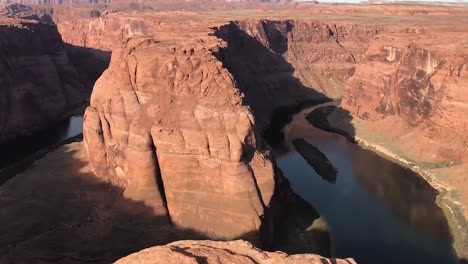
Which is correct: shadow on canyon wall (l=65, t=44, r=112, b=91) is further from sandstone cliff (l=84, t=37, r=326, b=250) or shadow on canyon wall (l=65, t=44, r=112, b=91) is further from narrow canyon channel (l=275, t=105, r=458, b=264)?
sandstone cliff (l=84, t=37, r=326, b=250)

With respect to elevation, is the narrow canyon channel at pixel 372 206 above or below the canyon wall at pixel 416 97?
below

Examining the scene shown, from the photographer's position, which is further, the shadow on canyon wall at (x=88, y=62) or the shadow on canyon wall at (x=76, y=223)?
the shadow on canyon wall at (x=88, y=62)

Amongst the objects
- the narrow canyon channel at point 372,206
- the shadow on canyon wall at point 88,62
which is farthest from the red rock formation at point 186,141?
the shadow on canyon wall at point 88,62

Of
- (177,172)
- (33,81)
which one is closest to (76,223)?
(177,172)

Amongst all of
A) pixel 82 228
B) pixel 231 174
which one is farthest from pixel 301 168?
pixel 82 228

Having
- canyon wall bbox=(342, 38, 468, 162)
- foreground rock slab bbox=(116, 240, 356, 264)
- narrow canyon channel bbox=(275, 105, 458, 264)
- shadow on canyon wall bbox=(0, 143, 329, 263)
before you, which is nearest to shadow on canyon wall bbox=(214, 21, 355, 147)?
canyon wall bbox=(342, 38, 468, 162)

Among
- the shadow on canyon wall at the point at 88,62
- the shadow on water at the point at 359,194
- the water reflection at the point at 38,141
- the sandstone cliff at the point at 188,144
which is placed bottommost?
the water reflection at the point at 38,141

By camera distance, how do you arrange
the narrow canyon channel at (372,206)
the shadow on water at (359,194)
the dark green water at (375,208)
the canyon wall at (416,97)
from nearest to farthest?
1. the dark green water at (375,208)
2. the narrow canyon channel at (372,206)
3. the shadow on water at (359,194)
4. the canyon wall at (416,97)

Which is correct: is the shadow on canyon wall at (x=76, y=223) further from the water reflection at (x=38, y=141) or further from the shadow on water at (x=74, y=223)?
the water reflection at (x=38, y=141)
